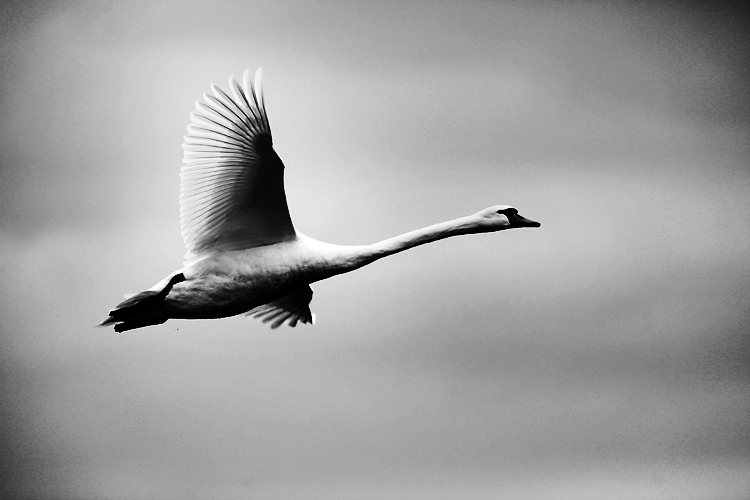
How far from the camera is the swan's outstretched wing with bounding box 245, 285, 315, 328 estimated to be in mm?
23312

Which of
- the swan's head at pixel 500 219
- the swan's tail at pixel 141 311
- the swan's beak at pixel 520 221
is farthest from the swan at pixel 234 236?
the swan's beak at pixel 520 221

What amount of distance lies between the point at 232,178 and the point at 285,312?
492cm

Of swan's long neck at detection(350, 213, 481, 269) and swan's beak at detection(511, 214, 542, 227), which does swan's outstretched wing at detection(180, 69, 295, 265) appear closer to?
swan's long neck at detection(350, 213, 481, 269)

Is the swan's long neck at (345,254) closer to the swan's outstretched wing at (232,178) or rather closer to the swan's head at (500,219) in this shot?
the swan's outstretched wing at (232,178)

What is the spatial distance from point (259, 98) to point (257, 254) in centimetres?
282

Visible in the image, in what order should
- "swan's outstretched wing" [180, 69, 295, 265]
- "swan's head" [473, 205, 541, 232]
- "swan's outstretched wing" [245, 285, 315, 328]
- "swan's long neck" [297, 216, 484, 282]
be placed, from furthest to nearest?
"swan's outstretched wing" [245, 285, 315, 328] < "swan's head" [473, 205, 541, 232] < "swan's long neck" [297, 216, 484, 282] < "swan's outstretched wing" [180, 69, 295, 265]

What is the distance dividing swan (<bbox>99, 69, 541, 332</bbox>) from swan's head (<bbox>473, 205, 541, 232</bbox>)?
1.11 meters

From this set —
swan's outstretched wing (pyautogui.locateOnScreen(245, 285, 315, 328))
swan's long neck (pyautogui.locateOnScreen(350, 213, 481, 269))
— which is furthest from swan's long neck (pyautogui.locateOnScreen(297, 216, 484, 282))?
swan's outstretched wing (pyautogui.locateOnScreen(245, 285, 315, 328))

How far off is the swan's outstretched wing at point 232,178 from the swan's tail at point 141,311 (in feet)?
3.90

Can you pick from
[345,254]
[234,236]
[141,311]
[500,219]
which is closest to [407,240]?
[345,254]

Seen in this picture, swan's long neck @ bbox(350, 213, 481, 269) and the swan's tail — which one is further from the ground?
swan's long neck @ bbox(350, 213, 481, 269)

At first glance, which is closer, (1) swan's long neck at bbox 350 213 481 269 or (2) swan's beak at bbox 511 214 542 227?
(1) swan's long neck at bbox 350 213 481 269

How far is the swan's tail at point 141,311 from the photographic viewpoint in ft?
61.2

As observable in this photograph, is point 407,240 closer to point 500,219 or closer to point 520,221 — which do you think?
point 500,219
